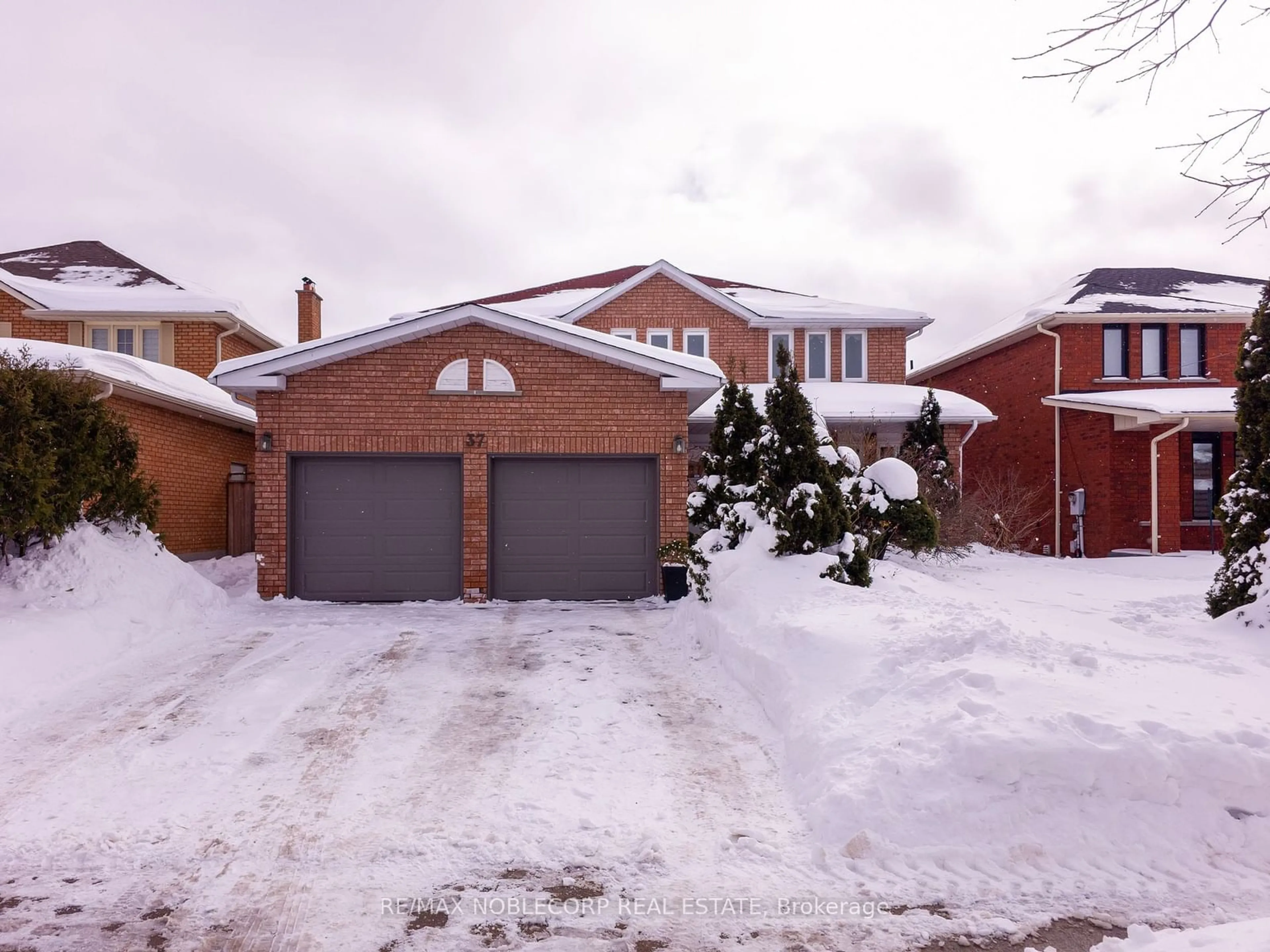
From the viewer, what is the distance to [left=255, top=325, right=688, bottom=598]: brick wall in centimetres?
1079

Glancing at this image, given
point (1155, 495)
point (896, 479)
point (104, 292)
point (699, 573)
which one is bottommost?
point (699, 573)

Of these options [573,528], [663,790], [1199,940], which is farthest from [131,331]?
[1199,940]

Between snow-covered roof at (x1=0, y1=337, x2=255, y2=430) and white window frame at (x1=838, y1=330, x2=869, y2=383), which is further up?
white window frame at (x1=838, y1=330, x2=869, y2=383)

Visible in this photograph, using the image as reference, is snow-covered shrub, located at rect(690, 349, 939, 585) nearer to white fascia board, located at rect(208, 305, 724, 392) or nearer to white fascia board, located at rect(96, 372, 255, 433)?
white fascia board, located at rect(208, 305, 724, 392)

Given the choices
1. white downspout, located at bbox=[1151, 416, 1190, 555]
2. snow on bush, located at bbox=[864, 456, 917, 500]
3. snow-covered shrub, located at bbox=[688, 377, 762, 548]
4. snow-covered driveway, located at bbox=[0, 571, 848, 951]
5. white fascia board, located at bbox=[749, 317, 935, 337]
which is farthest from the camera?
white fascia board, located at bbox=[749, 317, 935, 337]

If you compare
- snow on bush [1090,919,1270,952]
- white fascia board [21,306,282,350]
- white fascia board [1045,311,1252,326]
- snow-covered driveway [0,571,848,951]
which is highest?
white fascia board [21,306,282,350]

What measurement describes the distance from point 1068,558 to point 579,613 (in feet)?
39.3

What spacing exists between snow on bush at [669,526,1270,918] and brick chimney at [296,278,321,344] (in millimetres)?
15560

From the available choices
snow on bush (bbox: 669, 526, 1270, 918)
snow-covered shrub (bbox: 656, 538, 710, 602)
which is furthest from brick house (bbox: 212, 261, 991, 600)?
snow on bush (bbox: 669, 526, 1270, 918)

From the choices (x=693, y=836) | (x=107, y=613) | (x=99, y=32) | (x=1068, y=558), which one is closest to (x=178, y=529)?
(x=107, y=613)

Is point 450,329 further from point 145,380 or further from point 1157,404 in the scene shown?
point 1157,404

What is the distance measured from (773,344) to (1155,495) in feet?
30.3

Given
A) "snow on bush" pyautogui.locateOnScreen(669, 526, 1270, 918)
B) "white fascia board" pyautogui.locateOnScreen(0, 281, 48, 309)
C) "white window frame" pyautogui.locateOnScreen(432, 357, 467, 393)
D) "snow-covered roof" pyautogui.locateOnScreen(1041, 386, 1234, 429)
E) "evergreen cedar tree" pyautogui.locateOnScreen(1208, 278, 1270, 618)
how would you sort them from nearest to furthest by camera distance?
"snow on bush" pyautogui.locateOnScreen(669, 526, 1270, 918), "evergreen cedar tree" pyautogui.locateOnScreen(1208, 278, 1270, 618), "white window frame" pyautogui.locateOnScreen(432, 357, 467, 393), "snow-covered roof" pyautogui.locateOnScreen(1041, 386, 1234, 429), "white fascia board" pyautogui.locateOnScreen(0, 281, 48, 309)

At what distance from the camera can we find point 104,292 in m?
19.8
